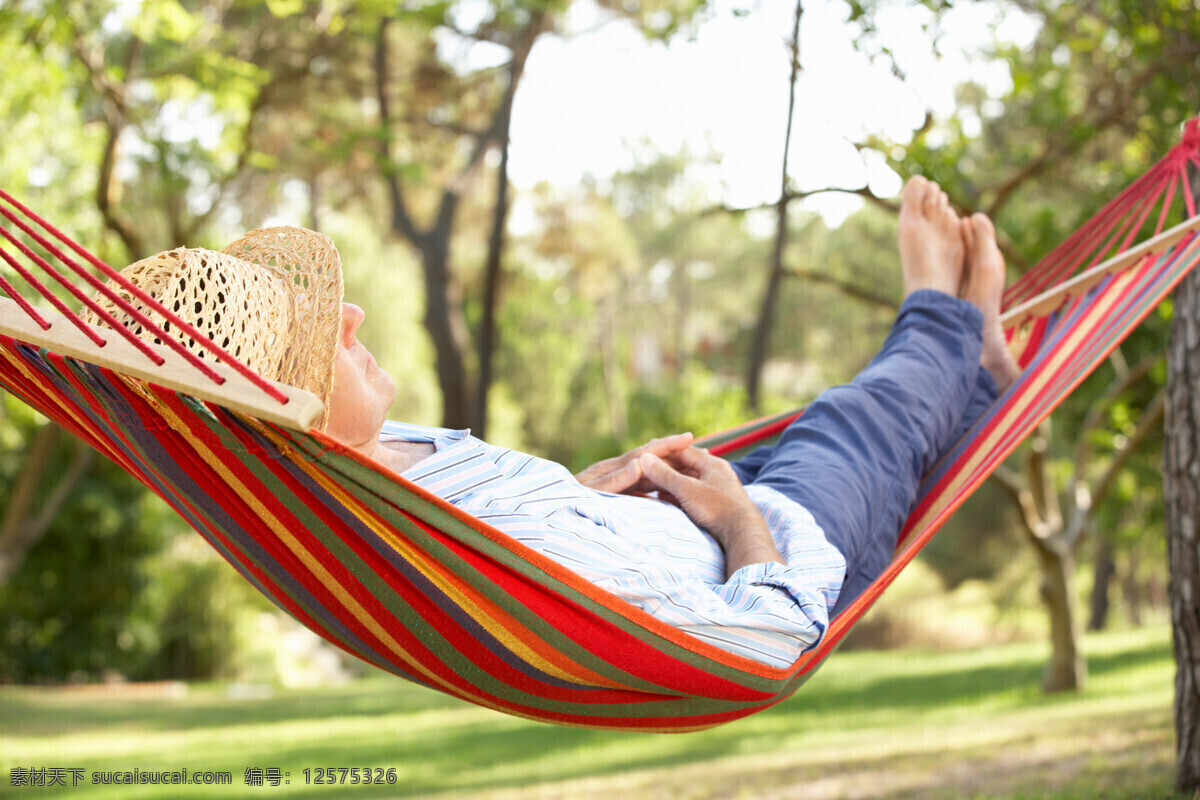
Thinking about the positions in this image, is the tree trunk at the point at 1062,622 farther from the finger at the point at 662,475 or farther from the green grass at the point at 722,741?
the finger at the point at 662,475

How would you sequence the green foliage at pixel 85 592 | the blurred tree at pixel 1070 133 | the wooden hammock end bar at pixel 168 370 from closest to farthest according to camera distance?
1. the wooden hammock end bar at pixel 168 370
2. the blurred tree at pixel 1070 133
3. the green foliage at pixel 85 592

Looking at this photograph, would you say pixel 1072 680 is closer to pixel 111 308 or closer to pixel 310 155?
pixel 111 308

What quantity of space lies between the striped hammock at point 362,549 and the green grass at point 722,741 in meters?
1.37

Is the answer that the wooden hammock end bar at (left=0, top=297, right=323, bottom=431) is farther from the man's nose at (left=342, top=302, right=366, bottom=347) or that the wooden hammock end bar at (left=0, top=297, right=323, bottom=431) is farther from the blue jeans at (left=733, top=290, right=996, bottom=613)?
the blue jeans at (left=733, top=290, right=996, bottom=613)

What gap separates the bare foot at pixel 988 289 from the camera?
190 centimetres

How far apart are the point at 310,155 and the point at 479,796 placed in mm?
7446

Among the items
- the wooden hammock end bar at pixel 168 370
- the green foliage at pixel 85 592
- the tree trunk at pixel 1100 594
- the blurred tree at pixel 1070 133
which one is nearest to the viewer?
the wooden hammock end bar at pixel 168 370

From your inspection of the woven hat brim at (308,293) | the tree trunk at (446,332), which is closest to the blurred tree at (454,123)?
the tree trunk at (446,332)

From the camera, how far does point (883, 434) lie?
5.29 ft

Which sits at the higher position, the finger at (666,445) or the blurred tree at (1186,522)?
the finger at (666,445)

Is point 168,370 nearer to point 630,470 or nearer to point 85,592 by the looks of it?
point 630,470

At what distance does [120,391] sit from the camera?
3.47ft

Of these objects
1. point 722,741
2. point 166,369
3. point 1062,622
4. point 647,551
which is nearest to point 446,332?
point 722,741

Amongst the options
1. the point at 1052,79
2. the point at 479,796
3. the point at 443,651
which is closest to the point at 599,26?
the point at 1052,79
